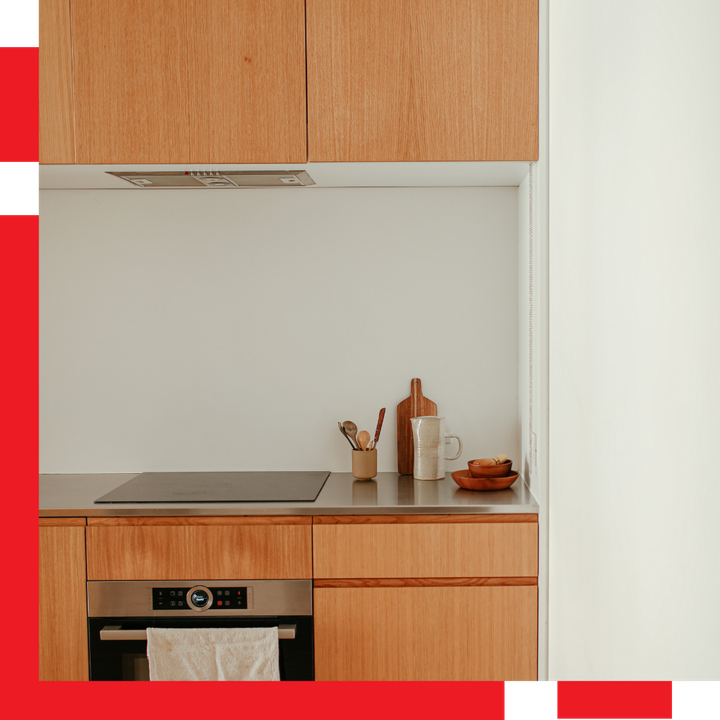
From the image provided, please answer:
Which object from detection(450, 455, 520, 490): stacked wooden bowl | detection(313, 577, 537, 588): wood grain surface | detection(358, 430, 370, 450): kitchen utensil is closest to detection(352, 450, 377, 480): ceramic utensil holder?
detection(358, 430, 370, 450): kitchen utensil

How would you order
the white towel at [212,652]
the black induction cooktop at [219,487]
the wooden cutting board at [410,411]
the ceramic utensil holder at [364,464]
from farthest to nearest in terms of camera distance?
the wooden cutting board at [410,411] < the ceramic utensil holder at [364,464] < the black induction cooktop at [219,487] < the white towel at [212,652]

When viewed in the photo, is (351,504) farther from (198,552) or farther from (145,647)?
(145,647)

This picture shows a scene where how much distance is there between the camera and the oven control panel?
1.79m

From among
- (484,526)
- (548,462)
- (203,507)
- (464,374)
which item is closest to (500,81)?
(464,374)

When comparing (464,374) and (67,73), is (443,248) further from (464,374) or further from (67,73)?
(67,73)

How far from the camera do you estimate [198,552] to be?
1.79 metres

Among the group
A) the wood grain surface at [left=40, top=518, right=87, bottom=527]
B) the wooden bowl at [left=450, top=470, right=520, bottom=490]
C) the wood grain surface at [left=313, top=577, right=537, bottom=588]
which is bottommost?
the wood grain surface at [left=313, top=577, right=537, bottom=588]

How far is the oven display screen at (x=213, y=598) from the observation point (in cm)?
179

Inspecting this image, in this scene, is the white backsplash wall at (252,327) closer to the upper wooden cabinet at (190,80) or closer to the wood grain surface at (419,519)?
the upper wooden cabinet at (190,80)

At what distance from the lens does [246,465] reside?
225cm

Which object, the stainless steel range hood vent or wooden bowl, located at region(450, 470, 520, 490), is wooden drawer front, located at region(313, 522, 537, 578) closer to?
wooden bowl, located at region(450, 470, 520, 490)

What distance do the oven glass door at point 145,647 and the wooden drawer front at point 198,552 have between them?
0.12m

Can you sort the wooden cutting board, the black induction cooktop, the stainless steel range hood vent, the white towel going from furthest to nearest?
1. the wooden cutting board
2. the stainless steel range hood vent
3. the black induction cooktop
4. the white towel
